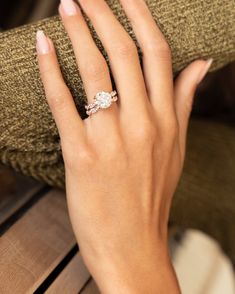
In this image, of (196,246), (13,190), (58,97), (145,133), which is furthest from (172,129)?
(196,246)

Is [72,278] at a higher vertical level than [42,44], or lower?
lower

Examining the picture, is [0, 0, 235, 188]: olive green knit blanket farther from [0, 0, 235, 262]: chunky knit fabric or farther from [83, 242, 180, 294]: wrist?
[83, 242, 180, 294]: wrist

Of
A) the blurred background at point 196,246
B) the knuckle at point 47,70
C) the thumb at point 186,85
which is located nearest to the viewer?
the knuckle at point 47,70

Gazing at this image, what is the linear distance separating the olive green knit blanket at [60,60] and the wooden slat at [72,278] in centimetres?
13

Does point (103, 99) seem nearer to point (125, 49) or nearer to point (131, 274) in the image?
point (125, 49)

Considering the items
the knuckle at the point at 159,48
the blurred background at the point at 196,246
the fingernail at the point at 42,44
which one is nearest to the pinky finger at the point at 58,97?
the fingernail at the point at 42,44

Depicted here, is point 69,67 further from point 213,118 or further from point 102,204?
point 213,118

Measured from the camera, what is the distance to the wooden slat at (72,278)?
56 centimetres

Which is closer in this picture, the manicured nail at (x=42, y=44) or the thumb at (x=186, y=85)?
the manicured nail at (x=42, y=44)

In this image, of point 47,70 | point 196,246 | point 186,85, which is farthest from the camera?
point 196,246

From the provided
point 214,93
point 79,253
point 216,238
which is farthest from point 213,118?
point 79,253

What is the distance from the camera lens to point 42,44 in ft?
1.68

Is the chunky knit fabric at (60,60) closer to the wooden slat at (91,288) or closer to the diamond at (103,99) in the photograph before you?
the diamond at (103,99)

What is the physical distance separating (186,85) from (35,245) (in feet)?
1.11
